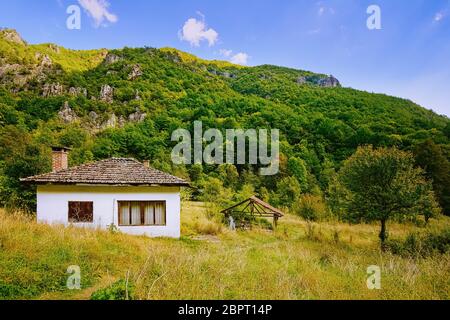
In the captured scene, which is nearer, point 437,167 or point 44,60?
point 437,167

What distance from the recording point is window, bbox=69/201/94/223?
14523 millimetres

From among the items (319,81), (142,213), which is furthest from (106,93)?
(142,213)

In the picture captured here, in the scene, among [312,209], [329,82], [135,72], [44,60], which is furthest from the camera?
[44,60]

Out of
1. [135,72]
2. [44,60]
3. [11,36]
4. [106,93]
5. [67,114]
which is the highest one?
[11,36]

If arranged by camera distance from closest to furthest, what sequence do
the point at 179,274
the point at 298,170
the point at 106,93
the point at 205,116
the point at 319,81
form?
the point at 179,274
the point at 298,170
the point at 205,116
the point at 106,93
the point at 319,81

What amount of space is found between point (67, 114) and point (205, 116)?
32611mm

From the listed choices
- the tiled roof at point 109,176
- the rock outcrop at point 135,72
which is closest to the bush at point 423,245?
the tiled roof at point 109,176

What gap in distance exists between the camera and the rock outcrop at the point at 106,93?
237 ft

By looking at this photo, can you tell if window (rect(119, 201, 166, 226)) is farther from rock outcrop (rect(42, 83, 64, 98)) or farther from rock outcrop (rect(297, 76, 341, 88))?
rock outcrop (rect(42, 83, 64, 98))

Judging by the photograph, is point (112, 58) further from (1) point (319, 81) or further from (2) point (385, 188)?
(2) point (385, 188)

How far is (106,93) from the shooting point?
7356 cm

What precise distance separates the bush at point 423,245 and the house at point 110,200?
9497 millimetres

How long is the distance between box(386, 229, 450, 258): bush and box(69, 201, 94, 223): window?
513 inches
